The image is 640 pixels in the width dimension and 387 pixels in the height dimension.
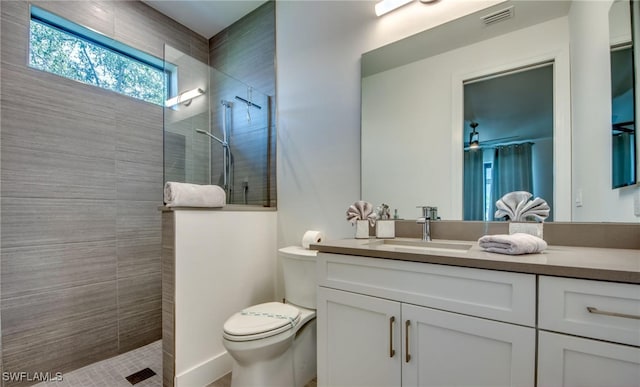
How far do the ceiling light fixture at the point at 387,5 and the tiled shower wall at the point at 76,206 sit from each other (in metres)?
1.88

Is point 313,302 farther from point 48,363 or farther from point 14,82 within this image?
point 14,82

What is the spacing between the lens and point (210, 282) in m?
1.76

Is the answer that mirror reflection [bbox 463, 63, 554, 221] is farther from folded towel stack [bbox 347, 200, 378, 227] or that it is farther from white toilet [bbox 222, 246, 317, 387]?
white toilet [bbox 222, 246, 317, 387]

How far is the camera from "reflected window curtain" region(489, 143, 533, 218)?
4.37 ft

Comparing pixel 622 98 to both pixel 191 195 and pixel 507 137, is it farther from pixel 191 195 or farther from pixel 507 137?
pixel 191 195

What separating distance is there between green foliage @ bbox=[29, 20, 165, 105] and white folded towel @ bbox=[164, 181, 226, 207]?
A: 91 cm

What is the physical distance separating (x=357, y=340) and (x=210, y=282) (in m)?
1.00

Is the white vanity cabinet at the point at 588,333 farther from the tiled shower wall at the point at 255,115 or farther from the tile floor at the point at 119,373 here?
the tiled shower wall at the point at 255,115

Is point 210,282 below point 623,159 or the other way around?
below

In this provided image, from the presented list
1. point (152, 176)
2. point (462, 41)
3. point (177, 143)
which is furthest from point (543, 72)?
point (152, 176)

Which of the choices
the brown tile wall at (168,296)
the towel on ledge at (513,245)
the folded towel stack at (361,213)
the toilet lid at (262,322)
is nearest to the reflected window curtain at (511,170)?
the towel on ledge at (513,245)

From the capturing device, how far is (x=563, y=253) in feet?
3.43

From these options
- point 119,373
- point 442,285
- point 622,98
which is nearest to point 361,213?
point 442,285

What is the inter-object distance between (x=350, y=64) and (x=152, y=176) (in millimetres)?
1766
